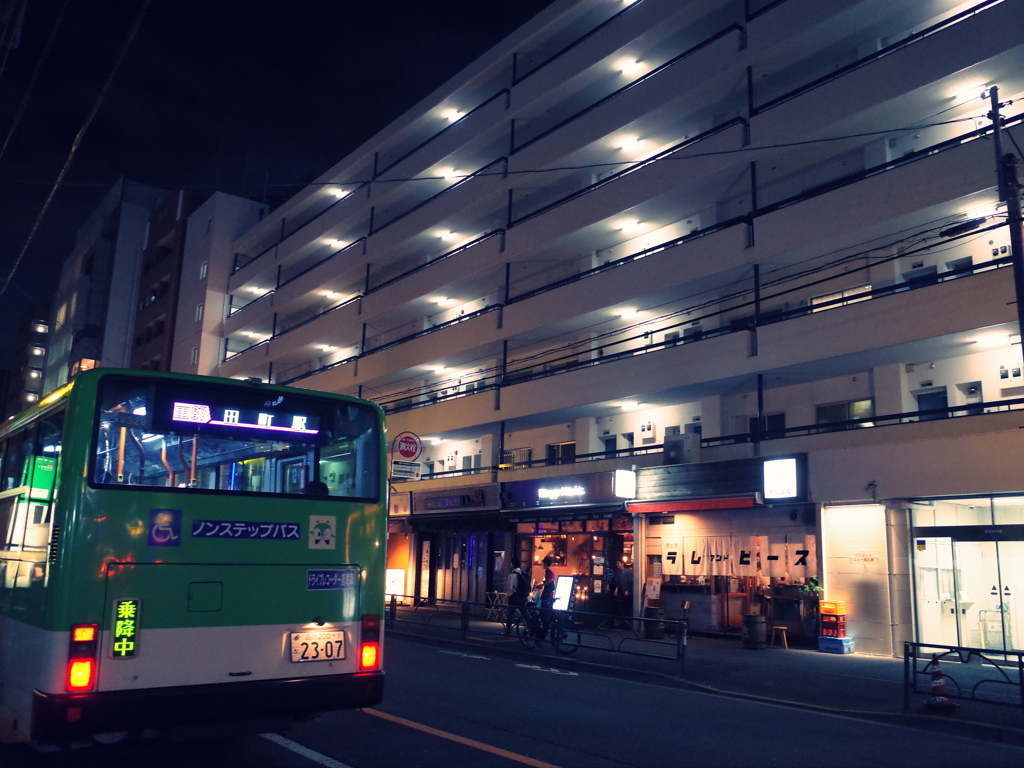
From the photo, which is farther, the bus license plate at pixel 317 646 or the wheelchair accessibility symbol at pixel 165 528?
the bus license plate at pixel 317 646

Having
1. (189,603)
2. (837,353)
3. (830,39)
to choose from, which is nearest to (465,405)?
(837,353)

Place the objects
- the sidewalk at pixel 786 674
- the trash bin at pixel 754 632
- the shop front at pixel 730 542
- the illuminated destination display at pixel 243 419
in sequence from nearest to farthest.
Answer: the illuminated destination display at pixel 243 419 → the sidewalk at pixel 786 674 → the trash bin at pixel 754 632 → the shop front at pixel 730 542

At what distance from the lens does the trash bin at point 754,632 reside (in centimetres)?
1814

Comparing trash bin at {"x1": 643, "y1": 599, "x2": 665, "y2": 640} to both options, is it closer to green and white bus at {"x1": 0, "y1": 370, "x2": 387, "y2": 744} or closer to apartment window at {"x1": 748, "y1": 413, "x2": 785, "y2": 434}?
apartment window at {"x1": 748, "y1": 413, "x2": 785, "y2": 434}

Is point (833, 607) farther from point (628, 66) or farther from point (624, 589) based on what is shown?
point (628, 66)

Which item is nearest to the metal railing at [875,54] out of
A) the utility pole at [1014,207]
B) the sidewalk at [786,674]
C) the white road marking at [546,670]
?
the utility pole at [1014,207]

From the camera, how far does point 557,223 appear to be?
27000mm

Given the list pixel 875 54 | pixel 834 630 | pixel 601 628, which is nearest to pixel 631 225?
pixel 875 54

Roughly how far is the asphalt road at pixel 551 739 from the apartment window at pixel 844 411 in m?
11.0

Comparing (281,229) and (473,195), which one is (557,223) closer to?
(473,195)

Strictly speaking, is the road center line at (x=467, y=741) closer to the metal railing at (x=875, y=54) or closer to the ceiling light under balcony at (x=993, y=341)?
the ceiling light under balcony at (x=993, y=341)

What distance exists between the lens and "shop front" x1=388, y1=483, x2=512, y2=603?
2812cm

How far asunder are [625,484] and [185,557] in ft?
55.1

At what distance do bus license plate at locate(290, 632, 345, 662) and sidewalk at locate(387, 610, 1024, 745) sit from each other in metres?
7.16
